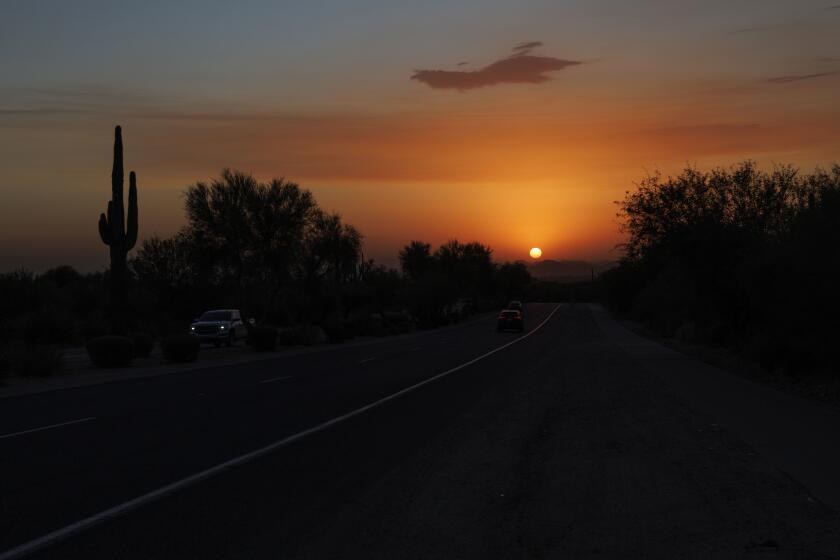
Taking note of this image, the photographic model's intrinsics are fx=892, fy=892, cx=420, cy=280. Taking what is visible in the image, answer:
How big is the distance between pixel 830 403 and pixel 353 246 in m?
58.1

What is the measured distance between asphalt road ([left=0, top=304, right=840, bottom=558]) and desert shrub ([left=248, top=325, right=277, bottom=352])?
22.6 metres

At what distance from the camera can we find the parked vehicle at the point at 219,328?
1812 inches

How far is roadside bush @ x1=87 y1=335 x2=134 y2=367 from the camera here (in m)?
32.1

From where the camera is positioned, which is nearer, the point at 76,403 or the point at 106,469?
the point at 106,469

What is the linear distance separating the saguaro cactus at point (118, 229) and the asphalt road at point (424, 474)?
15559 mm

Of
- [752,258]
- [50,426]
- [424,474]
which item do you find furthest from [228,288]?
[424,474]

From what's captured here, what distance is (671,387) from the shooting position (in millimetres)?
21453

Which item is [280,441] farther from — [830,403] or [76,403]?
[830,403]

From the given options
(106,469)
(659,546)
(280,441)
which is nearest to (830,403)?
(280,441)

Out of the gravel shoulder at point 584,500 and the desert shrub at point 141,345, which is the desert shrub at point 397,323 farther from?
the gravel shoulder at point 584,500

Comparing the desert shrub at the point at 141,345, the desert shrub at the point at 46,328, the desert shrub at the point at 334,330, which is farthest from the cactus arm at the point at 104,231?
the desert shrub at the point at 334,330

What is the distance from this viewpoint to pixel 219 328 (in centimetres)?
4609

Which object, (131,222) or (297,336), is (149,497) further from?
(297,336)

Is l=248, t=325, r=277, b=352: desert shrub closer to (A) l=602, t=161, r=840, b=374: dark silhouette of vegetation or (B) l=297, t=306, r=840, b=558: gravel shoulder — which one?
(A) l=602, t=161, r=840, b=374: dark silhouette of vegetation
